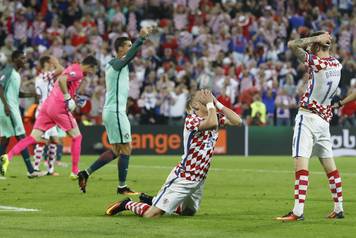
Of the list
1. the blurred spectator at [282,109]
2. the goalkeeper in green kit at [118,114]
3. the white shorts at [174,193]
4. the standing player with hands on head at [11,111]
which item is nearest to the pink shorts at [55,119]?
the standing player with hands on head at [11,111]

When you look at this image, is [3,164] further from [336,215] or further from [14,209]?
[336,215]

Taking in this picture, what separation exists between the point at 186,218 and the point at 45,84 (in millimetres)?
11004

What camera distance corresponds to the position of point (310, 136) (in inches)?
520

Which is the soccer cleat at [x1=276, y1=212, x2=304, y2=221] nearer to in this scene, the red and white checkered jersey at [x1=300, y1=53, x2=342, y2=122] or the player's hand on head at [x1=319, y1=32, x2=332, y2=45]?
the red and white checkered jersey at [x1=300, y1=53, x2=342, y2=122]

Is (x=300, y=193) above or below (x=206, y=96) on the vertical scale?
below

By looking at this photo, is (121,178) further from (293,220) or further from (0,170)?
(293,220)

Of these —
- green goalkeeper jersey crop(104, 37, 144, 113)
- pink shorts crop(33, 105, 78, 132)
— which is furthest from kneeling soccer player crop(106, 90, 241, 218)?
pink shorts crop(33, 105, 78, 132)

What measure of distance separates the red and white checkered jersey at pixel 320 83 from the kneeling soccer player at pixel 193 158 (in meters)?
1.00

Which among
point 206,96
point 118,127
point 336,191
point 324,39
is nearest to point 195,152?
point 206,96

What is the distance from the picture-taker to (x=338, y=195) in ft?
44.0

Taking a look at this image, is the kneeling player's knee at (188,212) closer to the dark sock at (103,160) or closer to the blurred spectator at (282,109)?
the dark sock at (103,160)

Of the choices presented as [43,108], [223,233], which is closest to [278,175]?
[43,108]

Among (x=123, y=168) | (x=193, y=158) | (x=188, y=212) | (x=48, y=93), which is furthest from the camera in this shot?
(x=48, y=93)

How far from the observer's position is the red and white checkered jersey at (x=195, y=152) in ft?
42.9
